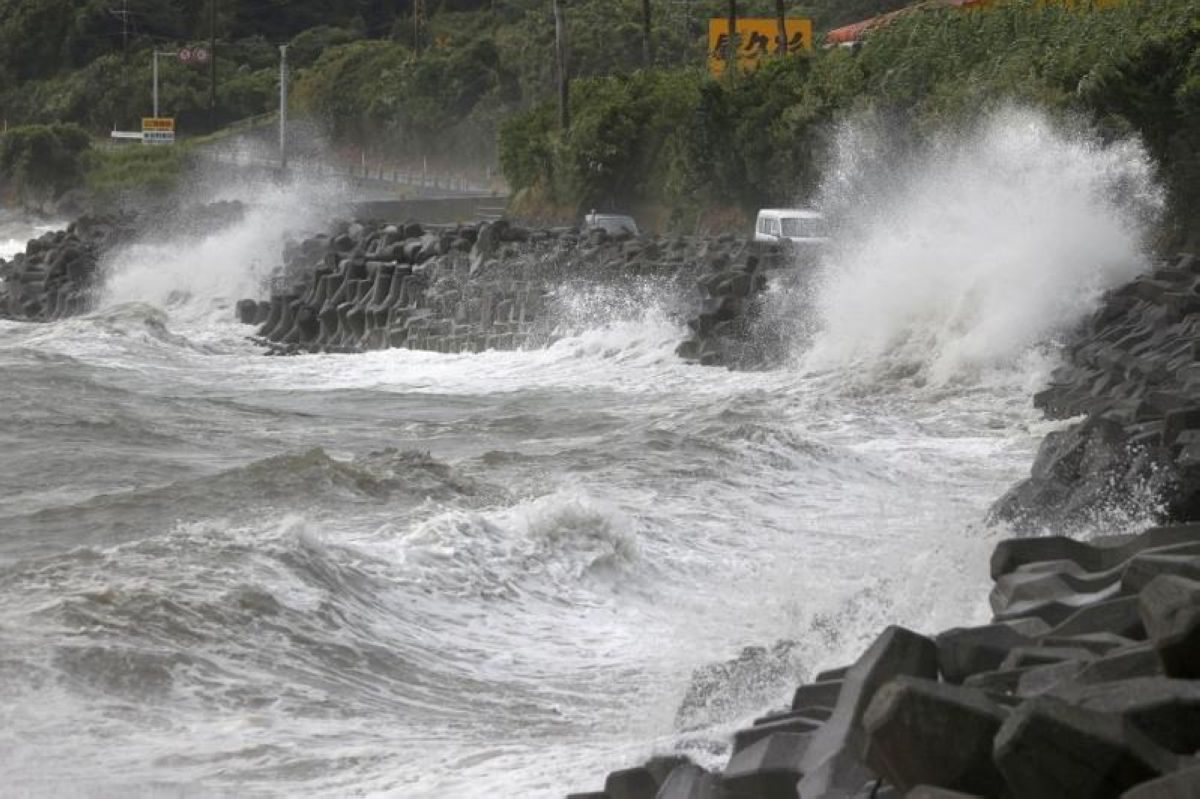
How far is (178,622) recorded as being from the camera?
373 inches

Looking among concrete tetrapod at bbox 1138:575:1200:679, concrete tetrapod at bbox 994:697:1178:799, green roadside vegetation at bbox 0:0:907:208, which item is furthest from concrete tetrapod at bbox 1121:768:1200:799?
green roadside vegetation at bbox 0:0:907:208

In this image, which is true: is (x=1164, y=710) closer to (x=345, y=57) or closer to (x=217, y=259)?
(x=217, y=259)

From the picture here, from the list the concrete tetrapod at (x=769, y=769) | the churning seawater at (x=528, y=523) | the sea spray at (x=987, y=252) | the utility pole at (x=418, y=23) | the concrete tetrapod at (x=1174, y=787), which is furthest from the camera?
the utility pole at (x=418, y=23)

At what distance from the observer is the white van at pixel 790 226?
1156 inches

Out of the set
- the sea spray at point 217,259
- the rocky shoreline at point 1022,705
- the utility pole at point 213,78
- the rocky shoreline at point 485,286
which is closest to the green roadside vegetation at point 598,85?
the utility pole at point 213,78

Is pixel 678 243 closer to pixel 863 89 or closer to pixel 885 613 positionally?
pixel 863 89

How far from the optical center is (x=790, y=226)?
29.9 metres

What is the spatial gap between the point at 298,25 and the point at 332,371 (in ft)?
248

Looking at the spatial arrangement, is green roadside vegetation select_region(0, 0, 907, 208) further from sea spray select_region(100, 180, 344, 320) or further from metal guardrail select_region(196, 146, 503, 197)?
sea spray select_region(100, 180, 344, 320)

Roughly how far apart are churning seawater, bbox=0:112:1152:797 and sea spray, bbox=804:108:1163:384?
2.0 inches

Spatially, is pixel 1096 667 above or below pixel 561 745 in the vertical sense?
above

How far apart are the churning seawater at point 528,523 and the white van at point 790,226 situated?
3.04 metres

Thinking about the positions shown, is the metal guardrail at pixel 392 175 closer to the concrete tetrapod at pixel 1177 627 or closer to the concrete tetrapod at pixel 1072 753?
the concrete tetrapod at pixel 1177 627

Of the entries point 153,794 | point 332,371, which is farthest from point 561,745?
point 332,371
